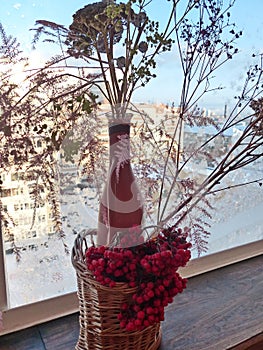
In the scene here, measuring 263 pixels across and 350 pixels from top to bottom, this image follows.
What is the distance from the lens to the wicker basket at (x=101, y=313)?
2.21 feet

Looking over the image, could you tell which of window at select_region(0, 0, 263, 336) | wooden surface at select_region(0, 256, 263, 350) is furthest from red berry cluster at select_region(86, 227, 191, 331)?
wooden surface at select_region(0, 256, 263, 350)

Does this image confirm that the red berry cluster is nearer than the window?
Yes

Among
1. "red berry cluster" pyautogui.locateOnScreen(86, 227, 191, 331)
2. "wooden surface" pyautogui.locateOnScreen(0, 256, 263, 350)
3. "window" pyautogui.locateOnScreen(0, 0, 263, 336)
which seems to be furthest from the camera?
"wooden surface" pyautogui.locateOnScreen(0, 256, 263, 350)

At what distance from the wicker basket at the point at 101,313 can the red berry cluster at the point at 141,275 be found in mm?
18

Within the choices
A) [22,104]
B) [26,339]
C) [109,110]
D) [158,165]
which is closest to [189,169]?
[158,165]

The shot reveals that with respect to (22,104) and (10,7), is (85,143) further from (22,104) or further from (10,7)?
(10,7)

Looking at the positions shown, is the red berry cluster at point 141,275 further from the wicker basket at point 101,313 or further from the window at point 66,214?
the window at point 66,214

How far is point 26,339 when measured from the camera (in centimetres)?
89

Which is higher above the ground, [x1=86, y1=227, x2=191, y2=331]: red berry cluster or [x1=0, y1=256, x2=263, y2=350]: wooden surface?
[x1=86, y1=227, x2=191, y2=331]: red berry cluster

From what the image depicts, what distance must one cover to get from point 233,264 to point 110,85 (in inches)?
34.4

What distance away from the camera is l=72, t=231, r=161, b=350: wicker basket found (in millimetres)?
675

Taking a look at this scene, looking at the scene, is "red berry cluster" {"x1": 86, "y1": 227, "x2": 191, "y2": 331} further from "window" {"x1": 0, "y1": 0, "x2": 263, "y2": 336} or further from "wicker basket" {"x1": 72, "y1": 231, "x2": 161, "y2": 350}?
"window" {"x1": 0, "y1": 0, "x2": 263, "y2": 336}

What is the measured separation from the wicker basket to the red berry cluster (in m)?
0.02

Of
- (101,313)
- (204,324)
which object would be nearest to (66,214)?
(101,313)
